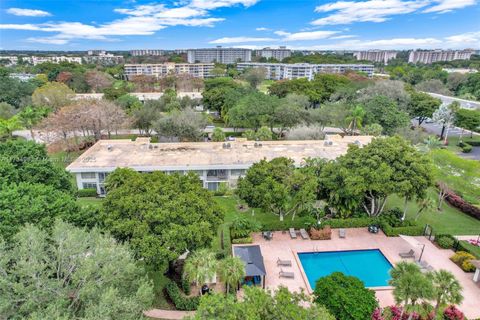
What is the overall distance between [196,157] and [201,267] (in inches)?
804

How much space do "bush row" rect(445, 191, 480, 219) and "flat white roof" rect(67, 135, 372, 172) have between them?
41.1 ft

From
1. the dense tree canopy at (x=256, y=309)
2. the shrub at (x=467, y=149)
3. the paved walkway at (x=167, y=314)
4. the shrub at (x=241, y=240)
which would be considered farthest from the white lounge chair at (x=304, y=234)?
the shrub at (x=467, y=149)

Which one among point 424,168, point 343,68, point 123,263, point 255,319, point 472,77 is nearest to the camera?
point 255,319

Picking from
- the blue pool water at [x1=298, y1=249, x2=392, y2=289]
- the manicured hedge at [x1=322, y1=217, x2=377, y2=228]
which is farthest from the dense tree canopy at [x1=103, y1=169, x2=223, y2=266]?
the manicured hedge at [x1=322, y1=217, x2=377, y2=228]

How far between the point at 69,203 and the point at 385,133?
5017 cm

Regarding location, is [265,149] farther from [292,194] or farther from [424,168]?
[424,168]

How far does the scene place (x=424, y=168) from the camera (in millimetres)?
25281

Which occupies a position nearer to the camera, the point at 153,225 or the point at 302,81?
the point at 153,225

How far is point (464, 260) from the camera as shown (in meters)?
23.0

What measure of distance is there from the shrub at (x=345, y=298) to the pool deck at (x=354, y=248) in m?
3.65

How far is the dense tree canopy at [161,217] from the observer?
17.8 meters


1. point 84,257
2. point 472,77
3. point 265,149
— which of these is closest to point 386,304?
point 84,257

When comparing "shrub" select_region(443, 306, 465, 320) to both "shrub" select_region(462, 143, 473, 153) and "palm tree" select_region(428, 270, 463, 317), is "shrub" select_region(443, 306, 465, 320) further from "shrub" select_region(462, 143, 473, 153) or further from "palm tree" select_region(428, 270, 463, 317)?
"shrub" select_region(462, 143, 473, 153)

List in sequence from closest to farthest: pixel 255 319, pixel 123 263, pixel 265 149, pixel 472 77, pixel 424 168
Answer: pixel 255 319 → pixel 123 263 → pixel 424 168 → pixel 265 149 → pixel 472 77
